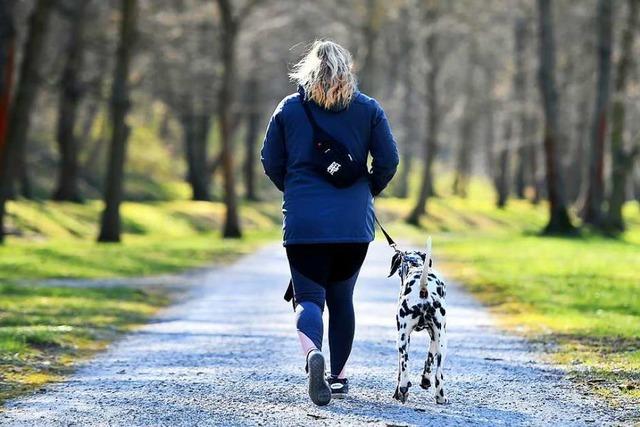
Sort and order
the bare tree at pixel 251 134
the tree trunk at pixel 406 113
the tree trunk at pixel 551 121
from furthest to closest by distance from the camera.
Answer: the tree trunk at pixel 406 113 < the bare tree at pixel 251 134 < the tree trunk at pixel 551 121

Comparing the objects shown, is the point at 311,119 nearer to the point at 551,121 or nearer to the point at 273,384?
the point at 273,384

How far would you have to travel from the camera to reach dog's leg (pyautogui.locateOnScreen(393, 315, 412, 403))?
6.84 metres

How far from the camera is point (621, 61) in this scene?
114ft

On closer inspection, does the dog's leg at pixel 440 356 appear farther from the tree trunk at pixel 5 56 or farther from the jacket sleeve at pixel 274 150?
the tree trunk at pixel 5 56

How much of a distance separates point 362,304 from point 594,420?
289 inches

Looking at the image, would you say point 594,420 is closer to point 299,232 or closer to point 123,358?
point 299,232

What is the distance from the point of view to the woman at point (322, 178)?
6918 millimetres

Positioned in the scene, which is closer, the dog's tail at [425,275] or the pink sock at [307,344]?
the dog's tail at [425,275]

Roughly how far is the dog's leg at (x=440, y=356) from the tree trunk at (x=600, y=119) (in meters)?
26.4

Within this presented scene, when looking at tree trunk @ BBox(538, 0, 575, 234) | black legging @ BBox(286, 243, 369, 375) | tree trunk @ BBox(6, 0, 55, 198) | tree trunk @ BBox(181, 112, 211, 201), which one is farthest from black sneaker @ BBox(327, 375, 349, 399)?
tree trunk @ BBox(181, 112, 211, 201)

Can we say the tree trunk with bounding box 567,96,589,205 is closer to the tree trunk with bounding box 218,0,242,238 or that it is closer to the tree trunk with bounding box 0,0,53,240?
the tree trunk with bounding box 218,0,242,238

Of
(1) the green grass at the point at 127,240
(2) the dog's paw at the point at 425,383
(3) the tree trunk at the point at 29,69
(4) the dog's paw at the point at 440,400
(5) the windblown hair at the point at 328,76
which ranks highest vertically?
(3) the tree trunk at the point at 29,69

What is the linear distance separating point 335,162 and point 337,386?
141cm

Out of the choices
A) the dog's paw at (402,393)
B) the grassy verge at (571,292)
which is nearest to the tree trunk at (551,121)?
the grassy verge at (571,292)
